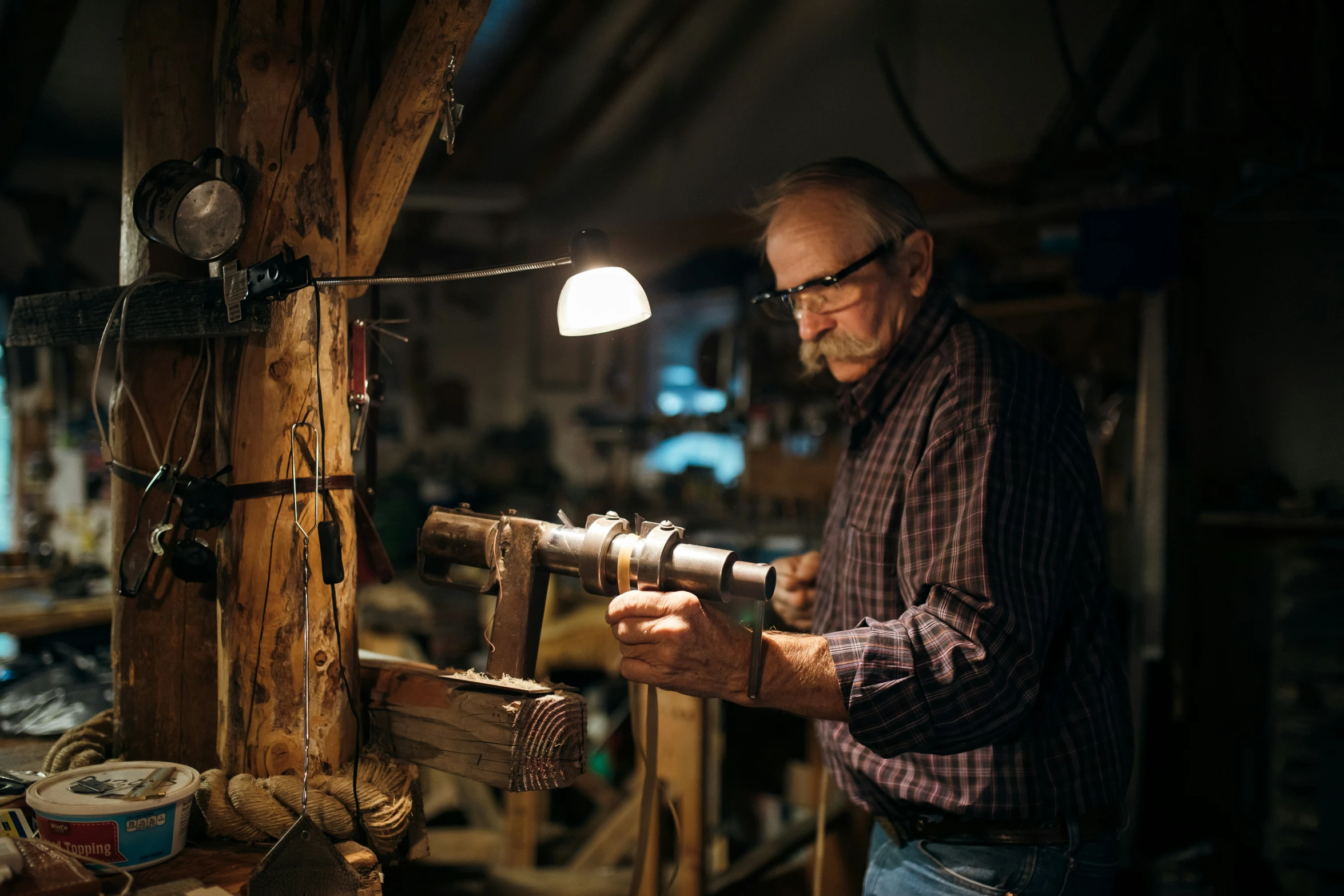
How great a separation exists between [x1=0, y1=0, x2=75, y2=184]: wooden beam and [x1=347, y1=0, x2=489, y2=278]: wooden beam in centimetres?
386

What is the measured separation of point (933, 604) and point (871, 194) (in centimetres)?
76

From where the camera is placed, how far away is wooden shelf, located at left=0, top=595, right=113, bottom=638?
3346 mm

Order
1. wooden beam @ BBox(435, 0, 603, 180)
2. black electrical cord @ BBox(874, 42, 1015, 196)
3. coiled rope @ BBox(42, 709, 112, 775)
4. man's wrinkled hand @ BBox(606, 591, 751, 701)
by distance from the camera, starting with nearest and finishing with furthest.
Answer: man's wrinkled hand @ BBox(606, 591, 751, 701) → coiled rope @ BBox(42, 709, 112, 775) → black electrical cord @ BBox(874, 42, 1015, 196) → wooden beam @ BBox(435, 0, 603, 180)

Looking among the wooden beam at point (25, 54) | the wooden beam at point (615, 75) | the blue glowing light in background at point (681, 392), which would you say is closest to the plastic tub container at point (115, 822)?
the wooden beam at point (25, 54)

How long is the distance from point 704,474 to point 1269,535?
3.24 metres

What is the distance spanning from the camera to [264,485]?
4.60ft

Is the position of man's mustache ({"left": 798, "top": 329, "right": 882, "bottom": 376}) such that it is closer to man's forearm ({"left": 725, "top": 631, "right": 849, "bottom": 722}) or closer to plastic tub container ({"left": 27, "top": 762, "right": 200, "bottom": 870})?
man's forearm ({"left": 725, "top": 631, "right": 849, "bottom": 722})

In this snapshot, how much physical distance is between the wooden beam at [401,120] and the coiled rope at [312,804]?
850 millimetres

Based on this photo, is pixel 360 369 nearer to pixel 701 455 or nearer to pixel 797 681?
pixel 797 681

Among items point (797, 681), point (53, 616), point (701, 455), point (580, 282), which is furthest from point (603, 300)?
point (701, 455)

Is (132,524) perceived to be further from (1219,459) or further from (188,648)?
(1219,459)

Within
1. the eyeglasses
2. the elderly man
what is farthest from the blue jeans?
the eyeglasses

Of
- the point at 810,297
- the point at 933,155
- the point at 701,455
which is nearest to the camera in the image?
the point at 810,297

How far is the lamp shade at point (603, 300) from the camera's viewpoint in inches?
54.0
